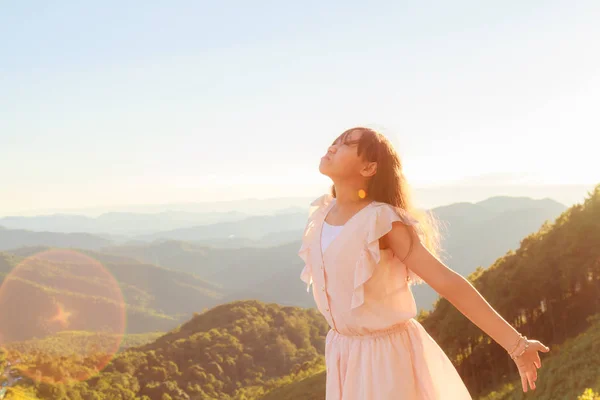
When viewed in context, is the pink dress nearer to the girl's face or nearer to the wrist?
the girl's face

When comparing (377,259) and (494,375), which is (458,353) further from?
(377,259)

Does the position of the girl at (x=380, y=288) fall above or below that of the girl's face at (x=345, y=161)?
below

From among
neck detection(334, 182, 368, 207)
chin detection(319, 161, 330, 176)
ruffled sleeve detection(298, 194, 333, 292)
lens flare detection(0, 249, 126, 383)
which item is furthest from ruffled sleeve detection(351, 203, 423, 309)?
lens flare detection(0, 249, 126, 383)

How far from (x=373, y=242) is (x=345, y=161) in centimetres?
54

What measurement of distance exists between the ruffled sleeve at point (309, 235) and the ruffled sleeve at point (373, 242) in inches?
21.9

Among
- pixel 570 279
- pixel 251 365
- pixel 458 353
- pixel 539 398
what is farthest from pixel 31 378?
pixel 539 398

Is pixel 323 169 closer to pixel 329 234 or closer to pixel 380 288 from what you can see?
pixel 329 234

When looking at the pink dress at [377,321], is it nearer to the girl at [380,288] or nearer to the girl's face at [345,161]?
the girl at [380,288]

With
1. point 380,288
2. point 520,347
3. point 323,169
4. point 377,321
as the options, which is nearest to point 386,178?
point 323,169

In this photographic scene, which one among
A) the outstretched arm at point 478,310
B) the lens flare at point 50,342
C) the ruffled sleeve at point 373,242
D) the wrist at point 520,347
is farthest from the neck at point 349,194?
the lens flare at point 50,342

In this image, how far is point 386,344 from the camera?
8.56ft

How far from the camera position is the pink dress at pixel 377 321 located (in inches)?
99.5

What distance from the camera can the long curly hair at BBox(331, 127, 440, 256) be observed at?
272cm

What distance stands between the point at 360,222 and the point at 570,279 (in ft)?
82.7
